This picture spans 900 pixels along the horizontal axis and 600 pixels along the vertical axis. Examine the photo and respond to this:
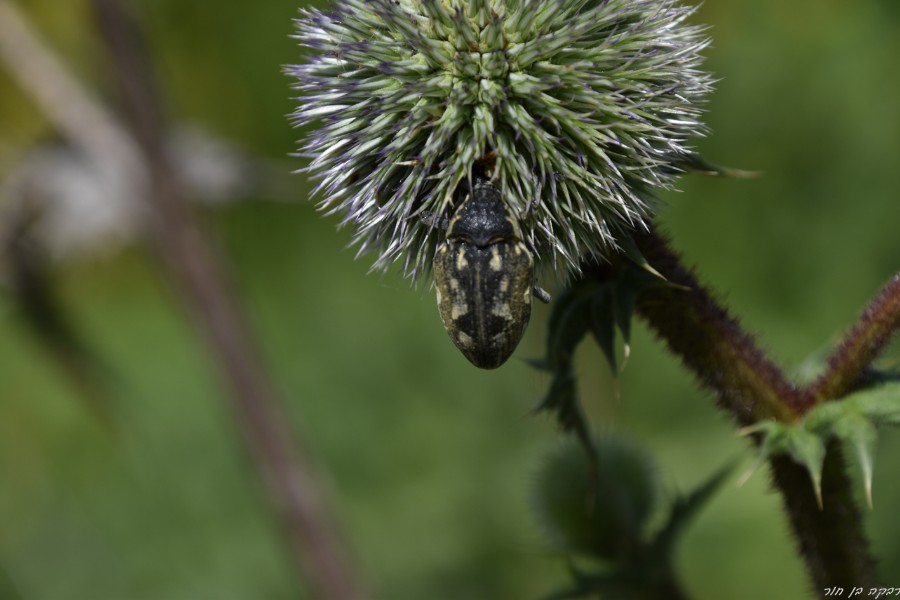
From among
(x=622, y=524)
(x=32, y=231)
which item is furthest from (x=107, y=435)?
(x=622, y=524)

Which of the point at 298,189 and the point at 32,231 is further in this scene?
the point at 298,189

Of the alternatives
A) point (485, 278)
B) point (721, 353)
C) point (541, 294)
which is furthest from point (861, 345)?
point (485, 278)

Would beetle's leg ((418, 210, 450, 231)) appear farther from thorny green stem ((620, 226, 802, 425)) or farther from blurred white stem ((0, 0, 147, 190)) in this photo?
blurred white stem ((0, 0, 147, 190))

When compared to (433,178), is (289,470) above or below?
below

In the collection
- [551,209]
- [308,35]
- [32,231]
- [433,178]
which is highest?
[32,231]

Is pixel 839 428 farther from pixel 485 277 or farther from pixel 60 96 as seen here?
pixel 60 96

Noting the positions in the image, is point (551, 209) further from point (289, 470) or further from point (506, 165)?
point (289, 470)

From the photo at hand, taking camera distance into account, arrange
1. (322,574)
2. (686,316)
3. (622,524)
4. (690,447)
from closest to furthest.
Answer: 1. (686,316)
2. (622,524)
3. (322,574)
4. (690,447)

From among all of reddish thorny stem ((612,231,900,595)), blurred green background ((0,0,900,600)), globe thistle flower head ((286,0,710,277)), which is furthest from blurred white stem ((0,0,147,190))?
reddish thorny stem ((612,231,900,595))
